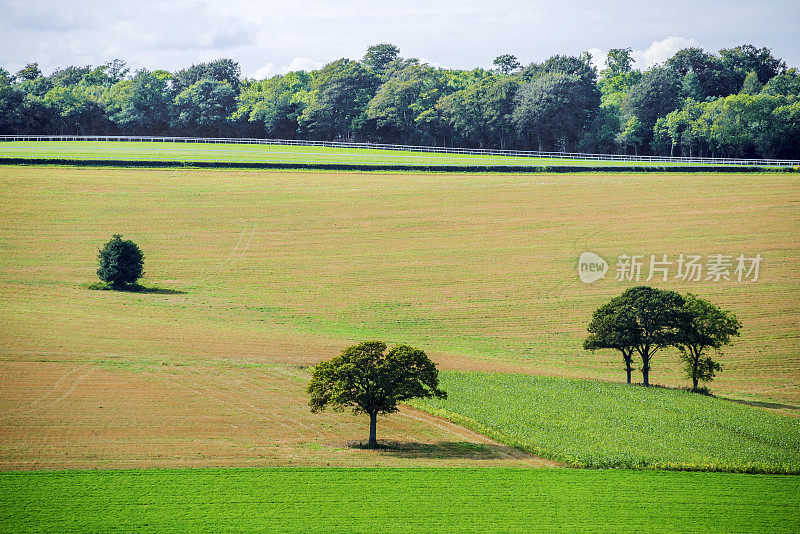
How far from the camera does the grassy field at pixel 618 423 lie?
25.4 metres

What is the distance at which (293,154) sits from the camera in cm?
9181

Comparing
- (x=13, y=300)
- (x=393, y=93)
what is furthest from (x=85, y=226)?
(x=393, y=93)

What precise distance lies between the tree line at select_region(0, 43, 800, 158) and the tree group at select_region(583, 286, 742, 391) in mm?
62146

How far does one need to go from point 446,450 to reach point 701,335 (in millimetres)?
17060

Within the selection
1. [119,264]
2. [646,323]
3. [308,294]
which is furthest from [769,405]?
[119,264]

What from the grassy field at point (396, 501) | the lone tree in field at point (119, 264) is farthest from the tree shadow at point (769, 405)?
the lone tree in field at point (119, 264)

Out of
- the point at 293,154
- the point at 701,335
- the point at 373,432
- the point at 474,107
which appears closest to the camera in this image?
the point at 373,432

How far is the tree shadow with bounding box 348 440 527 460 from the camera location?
1011 inches

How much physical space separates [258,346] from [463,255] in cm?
2160

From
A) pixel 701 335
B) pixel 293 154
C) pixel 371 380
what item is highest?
pixel 293 154

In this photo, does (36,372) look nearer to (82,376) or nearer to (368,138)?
(82,376)

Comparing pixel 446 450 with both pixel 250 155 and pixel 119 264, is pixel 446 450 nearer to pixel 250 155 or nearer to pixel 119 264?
pixel 119 264

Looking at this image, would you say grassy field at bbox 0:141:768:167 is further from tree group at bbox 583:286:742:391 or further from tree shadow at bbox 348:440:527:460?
tree shadow at bbox 348:440:527:460

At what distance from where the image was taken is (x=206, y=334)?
40.2m
